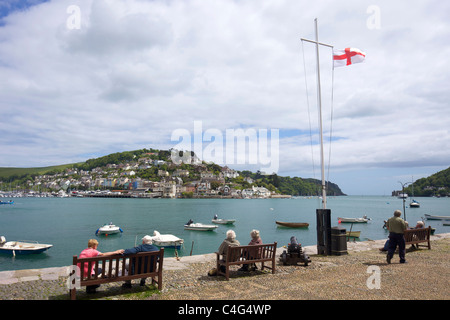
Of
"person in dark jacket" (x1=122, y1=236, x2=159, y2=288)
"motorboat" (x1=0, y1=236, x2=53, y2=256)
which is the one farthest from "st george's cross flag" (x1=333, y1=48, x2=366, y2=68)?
"motorboat" (x1=0, y1=236, x2=53, y2=256)

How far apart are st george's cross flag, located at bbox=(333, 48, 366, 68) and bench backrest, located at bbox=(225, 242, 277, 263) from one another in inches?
304

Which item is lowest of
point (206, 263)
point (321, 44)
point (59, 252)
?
point (59, 252)

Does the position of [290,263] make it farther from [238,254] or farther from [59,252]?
[59,252]

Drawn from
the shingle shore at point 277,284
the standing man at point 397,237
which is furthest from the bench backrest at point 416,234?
the standing man at point 397,237

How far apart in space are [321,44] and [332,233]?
23.4 ft

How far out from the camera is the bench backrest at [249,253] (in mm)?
7387

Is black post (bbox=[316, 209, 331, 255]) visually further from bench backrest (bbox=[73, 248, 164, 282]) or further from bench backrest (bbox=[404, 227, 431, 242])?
bench backrest (bbox=[73, 248, 164, 282])

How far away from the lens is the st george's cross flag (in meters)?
11.6

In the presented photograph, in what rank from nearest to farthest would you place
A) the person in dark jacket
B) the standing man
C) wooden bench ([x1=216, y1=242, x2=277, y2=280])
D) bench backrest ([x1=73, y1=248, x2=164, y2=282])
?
1. bench backrest ([x1=73, y1=248, x2=164, y2=282])
2. the person in dark jacket
3. wooden bench ([x1=216, y1=242, x2=277, y2=280])
4. the standing man

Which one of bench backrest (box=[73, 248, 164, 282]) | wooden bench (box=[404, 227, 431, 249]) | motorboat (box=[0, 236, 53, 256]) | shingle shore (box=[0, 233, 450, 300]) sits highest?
bench backrest (box=[73, 248, 164, 282])

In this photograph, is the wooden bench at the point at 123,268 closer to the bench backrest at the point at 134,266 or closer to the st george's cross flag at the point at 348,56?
the bench backrest at the point at 134,266
